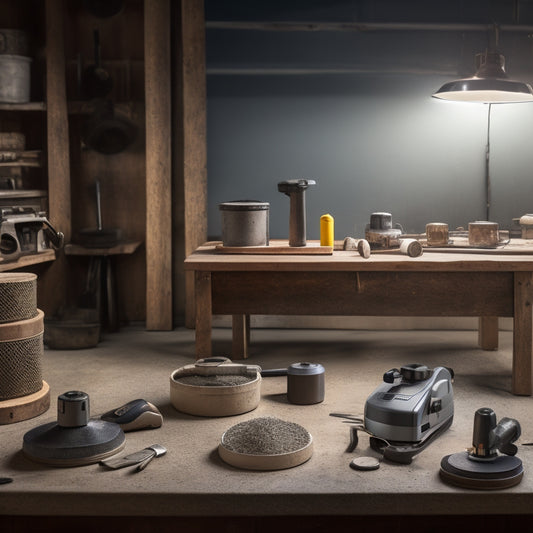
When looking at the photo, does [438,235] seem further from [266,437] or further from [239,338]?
[266,437]

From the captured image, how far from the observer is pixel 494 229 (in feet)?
13.5

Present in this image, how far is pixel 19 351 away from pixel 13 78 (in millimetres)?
2496

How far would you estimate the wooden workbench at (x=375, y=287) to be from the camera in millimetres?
3758

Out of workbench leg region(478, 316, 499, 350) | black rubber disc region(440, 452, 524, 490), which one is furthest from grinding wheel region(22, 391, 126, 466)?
workbench leg region(478, 316, 499, 350)

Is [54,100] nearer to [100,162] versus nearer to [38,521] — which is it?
[100,162]

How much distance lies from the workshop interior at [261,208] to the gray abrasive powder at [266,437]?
220 millimetres

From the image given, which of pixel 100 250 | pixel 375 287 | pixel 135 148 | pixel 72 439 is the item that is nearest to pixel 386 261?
pixel 375 287

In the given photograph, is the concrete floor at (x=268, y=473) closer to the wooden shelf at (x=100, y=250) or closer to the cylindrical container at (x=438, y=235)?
the cylindrical container at (x=438, y=235)

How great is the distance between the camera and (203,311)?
3.99 metres

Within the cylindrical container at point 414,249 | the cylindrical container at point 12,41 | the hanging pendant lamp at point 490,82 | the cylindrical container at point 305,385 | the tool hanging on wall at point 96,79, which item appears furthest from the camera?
the tool hanging on wall at point 96,79

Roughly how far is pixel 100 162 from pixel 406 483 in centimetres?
369

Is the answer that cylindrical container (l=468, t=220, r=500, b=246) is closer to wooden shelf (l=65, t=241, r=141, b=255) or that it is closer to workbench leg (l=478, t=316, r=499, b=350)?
workbench leg (l=478, t=316, r=499, b=350)

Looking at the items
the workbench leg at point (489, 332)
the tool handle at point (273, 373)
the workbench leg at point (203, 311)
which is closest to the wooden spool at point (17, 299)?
the workbench leg at point (203, 311)

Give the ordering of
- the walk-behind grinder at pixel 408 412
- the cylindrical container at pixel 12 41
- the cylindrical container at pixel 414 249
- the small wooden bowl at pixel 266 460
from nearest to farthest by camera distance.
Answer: the small wooden bowl at pixel 266 460 < the walk-behind grinder at pixel 408 412 < the cylindrical container at pixel 414 249 < the cylindrical container at pixel 12 41
